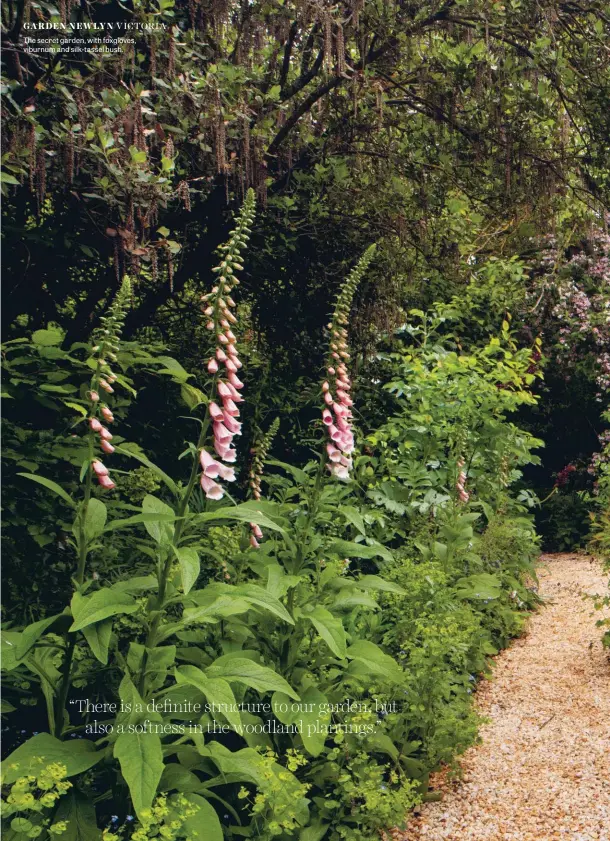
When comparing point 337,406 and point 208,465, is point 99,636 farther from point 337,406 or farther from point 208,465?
point 337,406

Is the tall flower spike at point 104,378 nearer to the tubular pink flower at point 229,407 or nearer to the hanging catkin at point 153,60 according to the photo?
A: the tubular pink flower at point 229,407

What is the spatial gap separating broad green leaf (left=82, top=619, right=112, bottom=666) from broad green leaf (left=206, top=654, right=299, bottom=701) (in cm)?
36

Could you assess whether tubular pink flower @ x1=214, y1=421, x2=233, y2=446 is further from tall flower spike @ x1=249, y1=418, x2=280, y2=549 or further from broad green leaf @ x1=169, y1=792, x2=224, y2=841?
broad green leaf @ x1=169, y1=792, x2=224, y2=841

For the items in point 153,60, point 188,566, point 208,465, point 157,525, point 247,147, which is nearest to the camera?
point 188,566

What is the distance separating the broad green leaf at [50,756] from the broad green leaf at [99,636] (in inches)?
11.8

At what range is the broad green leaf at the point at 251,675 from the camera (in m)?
2.44

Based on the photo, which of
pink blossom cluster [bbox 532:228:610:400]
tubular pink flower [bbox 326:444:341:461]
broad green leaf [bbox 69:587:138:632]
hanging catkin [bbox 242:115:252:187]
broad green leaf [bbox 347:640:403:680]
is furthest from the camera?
pink blossom cluster [bbox 532:228:610:400]

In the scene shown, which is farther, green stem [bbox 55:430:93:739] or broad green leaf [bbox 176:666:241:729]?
green stem [bbox 55:430:93:739]

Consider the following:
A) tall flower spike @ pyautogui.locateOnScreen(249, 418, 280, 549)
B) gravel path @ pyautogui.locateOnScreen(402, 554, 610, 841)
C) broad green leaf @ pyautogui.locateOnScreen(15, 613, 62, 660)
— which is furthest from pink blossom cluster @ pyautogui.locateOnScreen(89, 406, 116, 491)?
gravel path @ pyautogui.locateOnScreen(402, 554, 610, 841)

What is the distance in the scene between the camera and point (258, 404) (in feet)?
18.9

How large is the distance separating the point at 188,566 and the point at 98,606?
308 mm

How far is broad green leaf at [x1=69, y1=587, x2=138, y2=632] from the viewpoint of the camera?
2.21 m

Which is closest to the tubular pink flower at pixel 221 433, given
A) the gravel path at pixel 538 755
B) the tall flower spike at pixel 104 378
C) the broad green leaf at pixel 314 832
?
the tall flower spike at pixel 104 378

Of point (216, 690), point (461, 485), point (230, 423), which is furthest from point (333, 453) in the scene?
point (461, 485)
